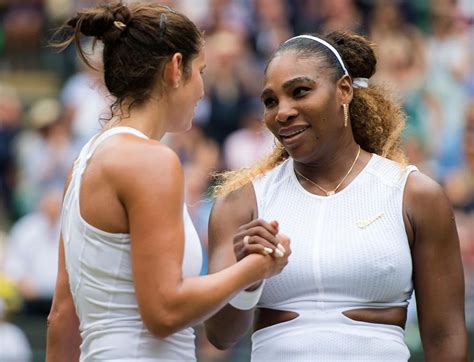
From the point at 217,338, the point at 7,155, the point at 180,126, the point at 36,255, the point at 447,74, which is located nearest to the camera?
the point at 180,126

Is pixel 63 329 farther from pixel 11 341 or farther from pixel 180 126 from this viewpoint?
pixel 11 341

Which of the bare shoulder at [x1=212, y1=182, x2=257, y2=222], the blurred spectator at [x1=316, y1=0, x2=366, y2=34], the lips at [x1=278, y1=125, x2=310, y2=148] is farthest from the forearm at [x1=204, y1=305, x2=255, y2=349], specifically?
the blurred spectator at [x1=316, y1=0, x2=366, y2=34]

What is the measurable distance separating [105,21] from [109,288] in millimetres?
687

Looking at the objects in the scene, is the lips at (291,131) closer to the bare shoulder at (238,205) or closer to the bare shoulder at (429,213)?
the bare shoulder at (238,205)

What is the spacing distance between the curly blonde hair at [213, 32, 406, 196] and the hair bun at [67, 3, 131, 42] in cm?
65

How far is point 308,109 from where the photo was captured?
10.7 ft

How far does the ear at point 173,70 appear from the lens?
2.89m

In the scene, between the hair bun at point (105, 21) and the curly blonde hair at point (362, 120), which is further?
the curly blonde hair at point (362, 120)

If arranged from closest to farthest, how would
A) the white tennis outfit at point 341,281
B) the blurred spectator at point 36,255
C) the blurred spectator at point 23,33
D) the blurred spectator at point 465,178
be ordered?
the white tennis outfit at point 341,281, the blurred spectator at point 36,255, the blurred spectator at point 465,178, the blurred spectator at point 23,33

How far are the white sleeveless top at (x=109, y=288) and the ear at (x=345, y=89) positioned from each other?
0.76m

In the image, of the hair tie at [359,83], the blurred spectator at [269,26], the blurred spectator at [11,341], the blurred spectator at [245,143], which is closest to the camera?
the hair tie at [359,83]

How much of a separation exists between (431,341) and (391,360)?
0.19 metres

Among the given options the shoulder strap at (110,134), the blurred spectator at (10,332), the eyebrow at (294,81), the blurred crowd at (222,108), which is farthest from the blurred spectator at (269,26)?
the shoulder strap at (110,134)

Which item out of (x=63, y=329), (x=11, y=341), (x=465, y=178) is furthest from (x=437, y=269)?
(x=465, y=178)
